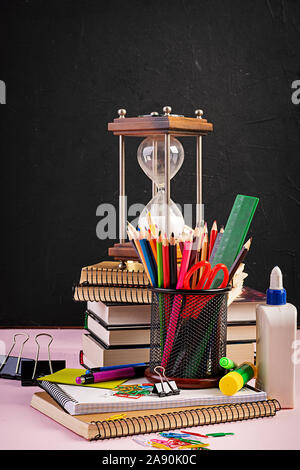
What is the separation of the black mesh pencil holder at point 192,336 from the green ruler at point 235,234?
47mm

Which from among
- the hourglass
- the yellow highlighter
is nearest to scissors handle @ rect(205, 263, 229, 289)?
the yellow highlighter

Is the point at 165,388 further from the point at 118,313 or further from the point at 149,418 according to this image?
the point at 118,313

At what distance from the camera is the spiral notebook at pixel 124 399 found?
73 centimetres

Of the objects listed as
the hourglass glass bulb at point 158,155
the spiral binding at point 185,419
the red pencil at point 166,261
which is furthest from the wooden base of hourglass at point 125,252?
the spiral binding at point 185,419

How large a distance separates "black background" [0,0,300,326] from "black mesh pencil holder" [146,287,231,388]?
0.69 metres

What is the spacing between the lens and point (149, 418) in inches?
28.1

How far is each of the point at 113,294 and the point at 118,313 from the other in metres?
0.03

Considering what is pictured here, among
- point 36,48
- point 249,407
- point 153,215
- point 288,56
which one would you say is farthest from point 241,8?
point 249,407

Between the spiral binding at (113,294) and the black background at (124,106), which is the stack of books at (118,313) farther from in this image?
the black background at (124,106)

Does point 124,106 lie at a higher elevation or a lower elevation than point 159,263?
higher

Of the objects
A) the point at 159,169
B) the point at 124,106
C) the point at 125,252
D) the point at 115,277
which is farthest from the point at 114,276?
the point at 124,106

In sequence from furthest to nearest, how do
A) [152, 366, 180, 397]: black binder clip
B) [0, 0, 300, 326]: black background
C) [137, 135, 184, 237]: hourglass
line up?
[0, 0, 300, 326]: black background < [137, 135, 184, 237]: hourglass < [152, 366, 180, 397]: black binder clip

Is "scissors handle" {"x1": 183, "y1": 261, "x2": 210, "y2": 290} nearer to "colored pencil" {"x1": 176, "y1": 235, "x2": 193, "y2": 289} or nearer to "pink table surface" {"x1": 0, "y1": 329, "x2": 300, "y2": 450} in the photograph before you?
"colored pencil" {"x1": 176, "y1": 235, "x2": 193, "y2": 289}

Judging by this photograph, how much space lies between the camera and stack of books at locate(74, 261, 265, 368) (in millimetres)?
927
